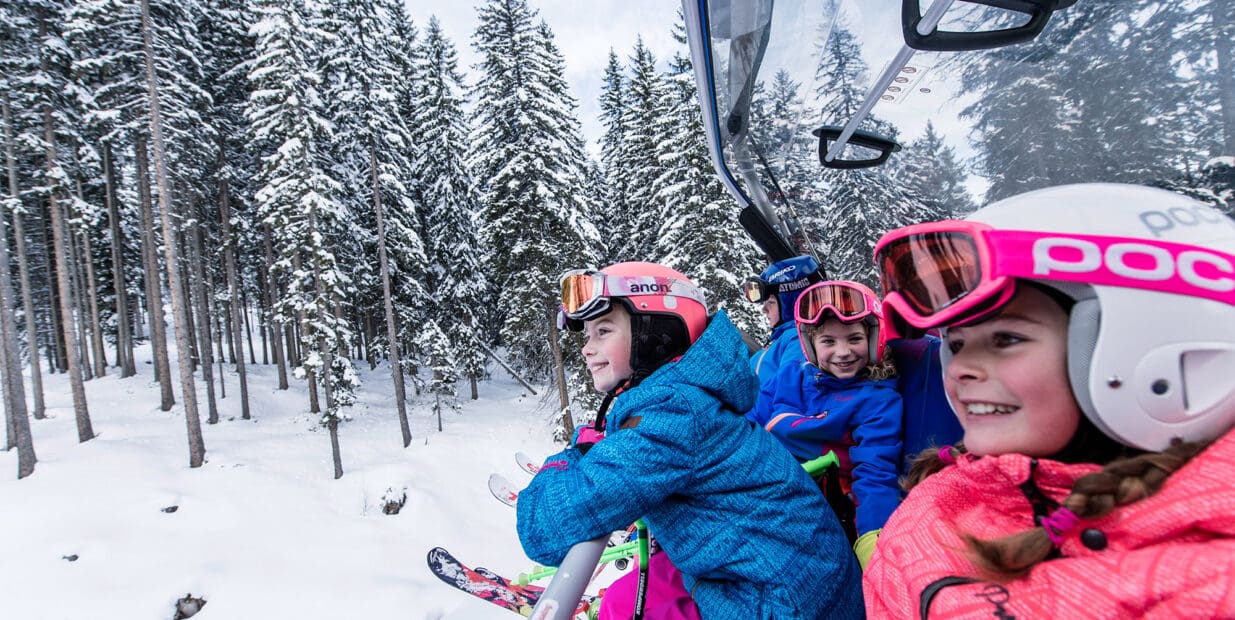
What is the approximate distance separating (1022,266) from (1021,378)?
8.2 inches

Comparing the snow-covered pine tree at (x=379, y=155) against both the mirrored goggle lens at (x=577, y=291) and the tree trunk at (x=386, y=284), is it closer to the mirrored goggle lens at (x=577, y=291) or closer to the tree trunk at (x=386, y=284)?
the tree trunk at (x=386, y=284)

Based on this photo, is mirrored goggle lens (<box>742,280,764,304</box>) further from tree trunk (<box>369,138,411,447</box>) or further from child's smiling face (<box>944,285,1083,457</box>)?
tree trunk (<box>369,138,411,447</box>)

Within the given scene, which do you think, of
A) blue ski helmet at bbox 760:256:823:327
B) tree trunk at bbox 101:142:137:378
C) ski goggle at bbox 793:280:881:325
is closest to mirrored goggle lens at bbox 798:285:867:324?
ski goggle at bbox 793:280:881:325

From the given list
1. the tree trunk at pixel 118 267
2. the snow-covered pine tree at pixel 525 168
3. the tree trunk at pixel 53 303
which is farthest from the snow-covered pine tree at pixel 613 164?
the tree trunk at pixel 53 303

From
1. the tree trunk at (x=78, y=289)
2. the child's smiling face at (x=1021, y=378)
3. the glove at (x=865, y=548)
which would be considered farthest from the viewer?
the tree trunk at (x=78, y=289)

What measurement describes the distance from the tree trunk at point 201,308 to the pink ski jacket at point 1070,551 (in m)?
23.6

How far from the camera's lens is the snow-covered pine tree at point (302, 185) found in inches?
583

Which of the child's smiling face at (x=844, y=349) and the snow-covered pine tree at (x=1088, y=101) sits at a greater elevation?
the snow-covered pine tree at (x=1088, y=101)

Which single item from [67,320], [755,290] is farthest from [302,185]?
[755,290]

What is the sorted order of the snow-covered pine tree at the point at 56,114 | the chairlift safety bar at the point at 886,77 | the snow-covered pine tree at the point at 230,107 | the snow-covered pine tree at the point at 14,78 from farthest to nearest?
the snow-covered pine tree at the point at 230,107
the snow-covered pine tree at the point at 56,114
the snow-covered pine tree at the point at 14,78
the chairlift safety bar at the point at 886,77

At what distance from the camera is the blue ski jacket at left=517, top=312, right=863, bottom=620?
1.67 m

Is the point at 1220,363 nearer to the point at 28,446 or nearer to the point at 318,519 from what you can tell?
the point at 318,519

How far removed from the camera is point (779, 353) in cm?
365

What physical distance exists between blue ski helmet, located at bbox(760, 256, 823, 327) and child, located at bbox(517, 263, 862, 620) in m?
1.93
